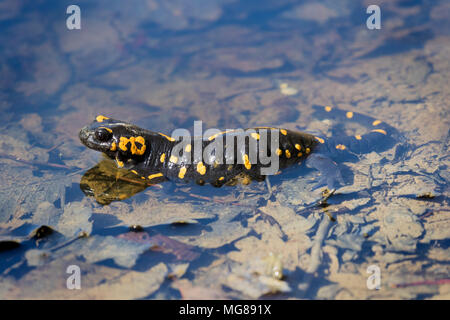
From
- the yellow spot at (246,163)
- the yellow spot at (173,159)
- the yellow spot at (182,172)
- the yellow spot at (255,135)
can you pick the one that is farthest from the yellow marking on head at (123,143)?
the yellow spot at (255,135)

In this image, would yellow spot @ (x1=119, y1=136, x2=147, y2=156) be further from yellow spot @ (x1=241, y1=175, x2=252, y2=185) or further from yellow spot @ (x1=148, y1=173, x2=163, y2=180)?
yellow spot @ (x1=241, y1=175, x2=252, y2=185)

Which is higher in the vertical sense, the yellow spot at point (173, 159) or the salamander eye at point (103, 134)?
the salamander eye at point (103, 134)

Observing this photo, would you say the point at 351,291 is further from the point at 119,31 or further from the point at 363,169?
the point at 119,31

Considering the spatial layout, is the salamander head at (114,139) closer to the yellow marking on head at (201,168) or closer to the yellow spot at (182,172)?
the yellow spot at (182,172)

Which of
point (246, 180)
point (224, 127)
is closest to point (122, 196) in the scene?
point (246, 180)

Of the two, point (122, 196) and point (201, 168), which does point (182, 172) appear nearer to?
point (201, 168)

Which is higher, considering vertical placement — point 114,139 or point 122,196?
point 114,139

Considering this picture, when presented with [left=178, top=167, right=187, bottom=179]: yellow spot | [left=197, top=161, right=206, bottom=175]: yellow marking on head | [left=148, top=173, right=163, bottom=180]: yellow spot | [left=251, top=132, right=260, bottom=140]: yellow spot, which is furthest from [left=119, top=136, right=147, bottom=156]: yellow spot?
[left=251, top=132, right=260, bottom=140]: yellow spot
